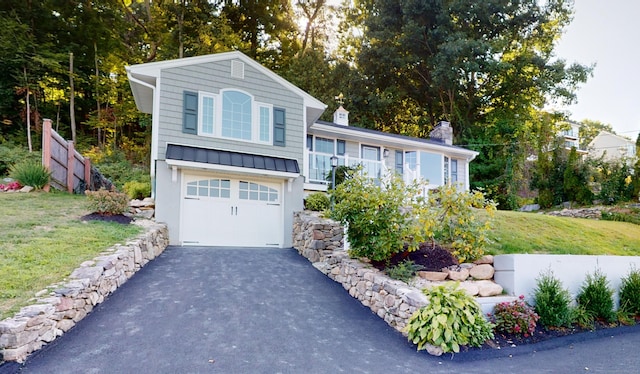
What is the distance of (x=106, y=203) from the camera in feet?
27.6

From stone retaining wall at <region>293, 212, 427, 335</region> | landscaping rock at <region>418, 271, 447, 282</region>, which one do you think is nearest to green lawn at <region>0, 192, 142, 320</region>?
stone retaining wall at <region>293, 212, 427, 335</region>

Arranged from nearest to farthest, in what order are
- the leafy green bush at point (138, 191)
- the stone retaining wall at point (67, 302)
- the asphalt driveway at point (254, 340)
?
the stone retaining wall at point (67, 302)
the asphalt driveway at point (254, 340)
the leafy green bush at point (138, 191)

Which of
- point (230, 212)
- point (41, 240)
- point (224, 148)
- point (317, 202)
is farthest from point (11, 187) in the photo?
point (317, 202)

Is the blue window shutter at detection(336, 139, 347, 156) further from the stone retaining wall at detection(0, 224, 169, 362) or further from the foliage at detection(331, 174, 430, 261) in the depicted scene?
the stone retaining wall at detection(0, 224, 169, 362)

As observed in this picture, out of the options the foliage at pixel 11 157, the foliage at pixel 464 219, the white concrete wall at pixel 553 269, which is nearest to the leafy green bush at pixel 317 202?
the foliage at pixel 464 219

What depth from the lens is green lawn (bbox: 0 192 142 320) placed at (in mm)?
4648

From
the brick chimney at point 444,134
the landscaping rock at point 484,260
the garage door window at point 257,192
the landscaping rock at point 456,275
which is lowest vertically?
the landscaping rock at point 456,275

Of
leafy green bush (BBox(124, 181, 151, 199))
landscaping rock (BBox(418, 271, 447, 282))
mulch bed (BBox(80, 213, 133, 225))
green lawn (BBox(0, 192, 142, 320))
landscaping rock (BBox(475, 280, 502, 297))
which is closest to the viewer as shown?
green lawn (BBox(0, 192, 142, 320))

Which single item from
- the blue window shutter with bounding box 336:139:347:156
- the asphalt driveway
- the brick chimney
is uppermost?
the brick chimney

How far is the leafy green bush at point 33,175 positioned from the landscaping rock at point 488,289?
441 inches

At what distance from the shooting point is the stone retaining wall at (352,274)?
5.52m

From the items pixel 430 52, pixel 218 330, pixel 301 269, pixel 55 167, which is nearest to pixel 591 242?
pixel 301 269

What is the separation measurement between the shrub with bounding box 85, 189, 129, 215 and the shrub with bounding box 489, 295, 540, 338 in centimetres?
788

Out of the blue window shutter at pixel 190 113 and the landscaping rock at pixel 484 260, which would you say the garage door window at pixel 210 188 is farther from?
the landscaping rock at pixel 484 260
